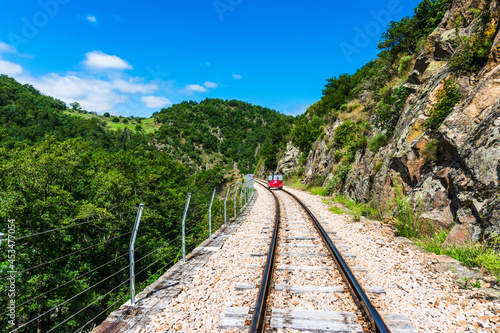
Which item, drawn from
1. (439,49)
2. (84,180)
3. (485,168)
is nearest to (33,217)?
(84,180)

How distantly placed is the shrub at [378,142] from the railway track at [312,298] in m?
7.65

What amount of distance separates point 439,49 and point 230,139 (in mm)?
147180

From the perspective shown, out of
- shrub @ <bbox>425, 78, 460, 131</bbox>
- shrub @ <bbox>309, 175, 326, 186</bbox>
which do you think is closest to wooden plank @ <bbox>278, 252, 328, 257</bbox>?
shrub @ <bbox>425, 78, 460, 131</bbox>

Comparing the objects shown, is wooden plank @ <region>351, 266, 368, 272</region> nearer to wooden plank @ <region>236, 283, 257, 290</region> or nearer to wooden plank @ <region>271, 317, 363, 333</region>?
wooden plank @ <region>271, 317, 363, 333</region>

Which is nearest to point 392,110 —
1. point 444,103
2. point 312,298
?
point 444,103

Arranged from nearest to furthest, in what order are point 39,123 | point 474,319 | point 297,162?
point 474,319 → point 297,162 → point 39,123

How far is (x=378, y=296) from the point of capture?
153 inches

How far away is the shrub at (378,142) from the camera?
11672 millimetres

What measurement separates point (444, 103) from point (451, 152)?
1.81m

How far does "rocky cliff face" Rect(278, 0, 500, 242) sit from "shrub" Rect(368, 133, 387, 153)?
1.53 feet

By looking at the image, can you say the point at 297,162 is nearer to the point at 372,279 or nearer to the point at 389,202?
the point at 389,202

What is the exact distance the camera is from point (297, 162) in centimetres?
3900

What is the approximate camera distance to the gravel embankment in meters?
3.28

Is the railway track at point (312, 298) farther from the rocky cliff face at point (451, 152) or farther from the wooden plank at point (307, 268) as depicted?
the rocky cliff face at point (451, 152)
